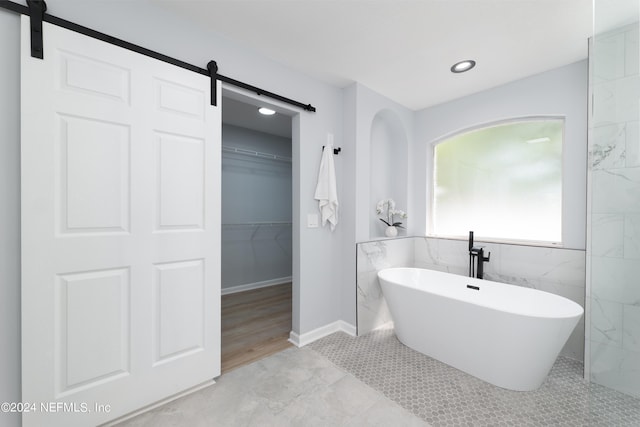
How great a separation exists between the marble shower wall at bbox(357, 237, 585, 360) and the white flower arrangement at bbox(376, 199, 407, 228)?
0.24 metres

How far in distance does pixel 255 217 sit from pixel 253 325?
183 cm

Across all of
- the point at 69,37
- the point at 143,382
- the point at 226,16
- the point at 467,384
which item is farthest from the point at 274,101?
the point at 467,384

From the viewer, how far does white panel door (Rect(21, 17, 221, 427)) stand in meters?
1.28

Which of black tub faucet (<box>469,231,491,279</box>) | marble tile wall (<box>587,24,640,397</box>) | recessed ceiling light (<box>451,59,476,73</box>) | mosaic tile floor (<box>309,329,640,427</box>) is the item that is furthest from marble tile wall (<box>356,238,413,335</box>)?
recessed ceiling light (<box>451,59,476,73</box>)

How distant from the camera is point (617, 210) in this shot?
125 centimetres

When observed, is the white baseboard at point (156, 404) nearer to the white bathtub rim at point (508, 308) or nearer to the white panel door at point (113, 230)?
the white panel door at point (113, 230)

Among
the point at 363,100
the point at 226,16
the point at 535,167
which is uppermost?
the point at 226,16

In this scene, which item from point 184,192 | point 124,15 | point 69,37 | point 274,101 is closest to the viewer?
point 69,37

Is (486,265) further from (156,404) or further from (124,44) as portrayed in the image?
(124,44)

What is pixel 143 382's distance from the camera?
1.56 m

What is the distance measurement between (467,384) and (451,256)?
137 centimetres

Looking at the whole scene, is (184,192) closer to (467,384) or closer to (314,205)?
(314,205)

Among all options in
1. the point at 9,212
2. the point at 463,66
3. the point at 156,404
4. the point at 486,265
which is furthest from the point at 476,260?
the point at 9,212

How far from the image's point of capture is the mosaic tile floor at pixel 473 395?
128cm
